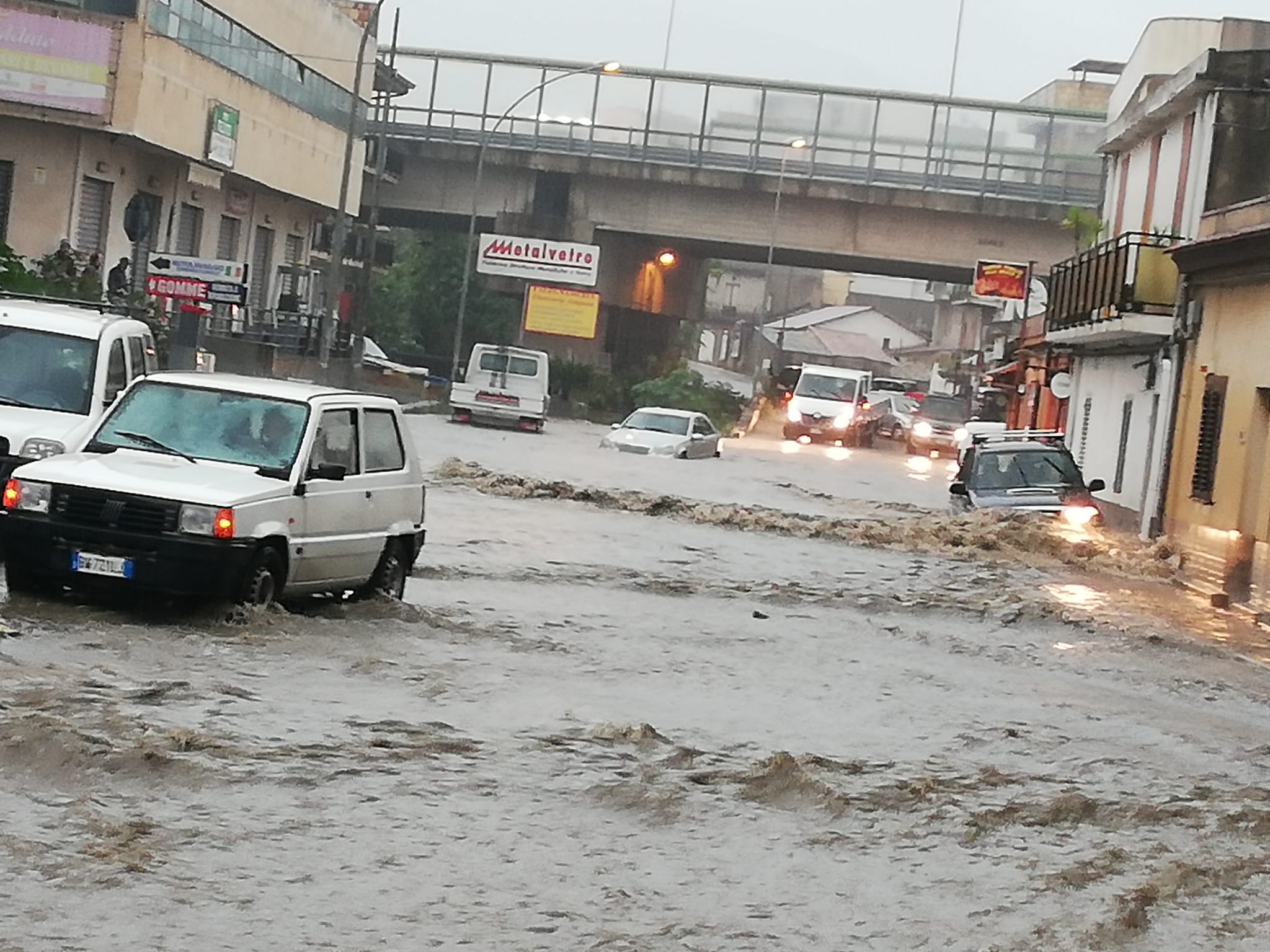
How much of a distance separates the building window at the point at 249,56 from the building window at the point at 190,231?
3.15m

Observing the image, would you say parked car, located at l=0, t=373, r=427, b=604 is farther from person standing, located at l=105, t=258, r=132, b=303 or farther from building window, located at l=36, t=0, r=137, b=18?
building window, located at l=36, t=0, r=137, b=18

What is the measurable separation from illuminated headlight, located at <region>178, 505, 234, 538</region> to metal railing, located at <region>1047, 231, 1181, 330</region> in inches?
780

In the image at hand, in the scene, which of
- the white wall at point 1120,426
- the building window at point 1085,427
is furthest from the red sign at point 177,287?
the building window at point 1085,427

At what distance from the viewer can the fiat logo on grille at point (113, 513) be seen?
11.9 meters

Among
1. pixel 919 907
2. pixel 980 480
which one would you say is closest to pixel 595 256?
pixel 980 480

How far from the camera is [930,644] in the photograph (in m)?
17.2

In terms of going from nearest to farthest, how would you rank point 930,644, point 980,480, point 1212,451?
point 930,644
point 1212,451
point 980,480

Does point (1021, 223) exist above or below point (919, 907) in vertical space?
above

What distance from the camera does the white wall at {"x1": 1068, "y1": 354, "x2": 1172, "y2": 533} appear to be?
30016 millimetres

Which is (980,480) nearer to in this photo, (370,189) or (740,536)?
(740,536)

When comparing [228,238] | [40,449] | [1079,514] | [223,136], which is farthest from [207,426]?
[228,238]

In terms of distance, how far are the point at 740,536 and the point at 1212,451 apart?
19.4 feet

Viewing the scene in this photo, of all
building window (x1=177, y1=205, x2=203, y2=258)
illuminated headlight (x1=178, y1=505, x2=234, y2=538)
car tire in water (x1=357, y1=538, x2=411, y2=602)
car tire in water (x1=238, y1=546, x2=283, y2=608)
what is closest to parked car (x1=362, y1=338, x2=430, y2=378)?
building window (x1=177, y1=205, x2=203, y2=258)

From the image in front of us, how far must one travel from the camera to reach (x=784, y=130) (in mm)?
58750
